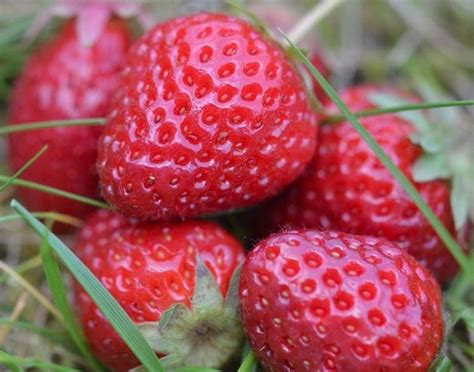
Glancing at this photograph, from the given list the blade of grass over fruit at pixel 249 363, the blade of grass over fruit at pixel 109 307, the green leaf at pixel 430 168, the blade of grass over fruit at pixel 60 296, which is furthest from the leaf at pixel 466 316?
the blade of grass over fruit at pixel 60 296

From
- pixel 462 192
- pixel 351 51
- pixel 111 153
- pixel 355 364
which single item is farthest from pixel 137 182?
pixel 351 51

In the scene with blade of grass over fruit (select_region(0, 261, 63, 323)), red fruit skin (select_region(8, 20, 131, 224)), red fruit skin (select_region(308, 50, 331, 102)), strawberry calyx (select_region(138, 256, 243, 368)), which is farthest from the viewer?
red fruit skin (select_region(308, 50, 331, 102))

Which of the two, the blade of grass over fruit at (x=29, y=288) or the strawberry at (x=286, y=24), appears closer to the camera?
the blade of grass over fruit at (x=29, y=288)

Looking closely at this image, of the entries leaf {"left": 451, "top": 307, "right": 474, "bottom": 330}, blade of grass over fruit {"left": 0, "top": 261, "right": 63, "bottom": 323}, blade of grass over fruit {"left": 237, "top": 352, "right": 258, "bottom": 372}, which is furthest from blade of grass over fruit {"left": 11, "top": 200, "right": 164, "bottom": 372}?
leaf {"left": 451, "top": 307, "right": 474, "bottom": 330}

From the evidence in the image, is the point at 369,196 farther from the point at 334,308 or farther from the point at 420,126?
the point at 334,308

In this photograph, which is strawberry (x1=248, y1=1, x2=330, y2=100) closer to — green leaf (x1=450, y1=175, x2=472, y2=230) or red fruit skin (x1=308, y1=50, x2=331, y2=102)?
red fruit skin (x1=308, y1=50, x2=331, y2=102)

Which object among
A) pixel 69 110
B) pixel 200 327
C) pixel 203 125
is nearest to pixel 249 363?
pixel 200 327

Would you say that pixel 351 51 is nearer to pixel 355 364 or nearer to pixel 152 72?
pixel 152 72

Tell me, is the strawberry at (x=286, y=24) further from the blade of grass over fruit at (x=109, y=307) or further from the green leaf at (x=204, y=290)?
the blade of grass over fruit at (x=109, y=307)
